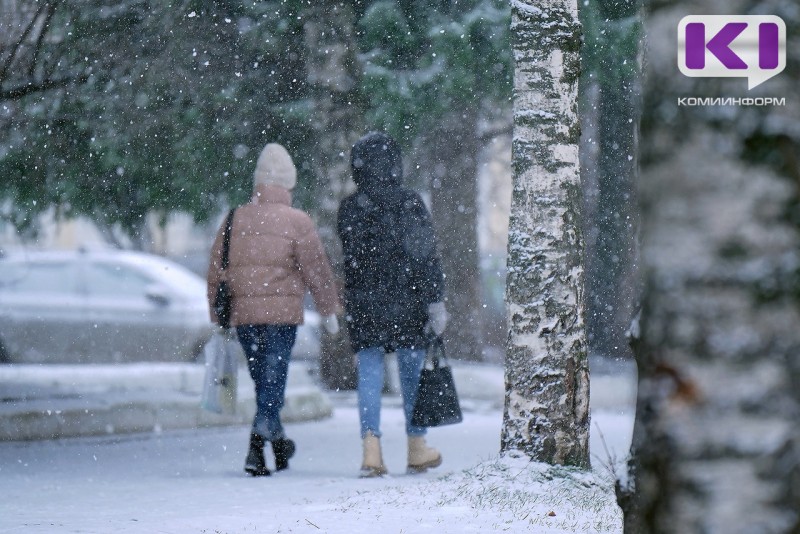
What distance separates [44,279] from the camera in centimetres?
1557

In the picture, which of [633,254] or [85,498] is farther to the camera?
[633,254]

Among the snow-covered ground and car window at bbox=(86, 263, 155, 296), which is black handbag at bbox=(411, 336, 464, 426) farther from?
car window at bbox=(86, 263, 155, 296)

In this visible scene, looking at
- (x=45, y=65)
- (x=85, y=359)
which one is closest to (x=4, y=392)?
(x=45, y=65)

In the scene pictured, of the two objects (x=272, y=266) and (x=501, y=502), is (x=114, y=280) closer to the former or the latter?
(x=272, y=266)

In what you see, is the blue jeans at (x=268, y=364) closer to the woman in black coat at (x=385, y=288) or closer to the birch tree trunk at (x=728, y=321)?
the woman in black coat at (x=385, y=288)

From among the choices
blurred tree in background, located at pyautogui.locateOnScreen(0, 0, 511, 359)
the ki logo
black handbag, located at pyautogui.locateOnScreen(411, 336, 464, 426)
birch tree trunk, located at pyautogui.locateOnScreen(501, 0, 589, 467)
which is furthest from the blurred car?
the ki logo

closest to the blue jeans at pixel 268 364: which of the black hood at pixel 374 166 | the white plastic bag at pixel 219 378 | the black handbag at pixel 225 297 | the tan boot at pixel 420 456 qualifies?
the black handbag at pixel 225 297

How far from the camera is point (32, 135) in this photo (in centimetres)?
1048

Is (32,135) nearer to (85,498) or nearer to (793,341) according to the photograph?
(85,498)

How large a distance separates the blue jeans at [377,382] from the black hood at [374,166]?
101cm

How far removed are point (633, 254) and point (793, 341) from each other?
40.6ft

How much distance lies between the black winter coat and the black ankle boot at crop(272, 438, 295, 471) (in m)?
0.89

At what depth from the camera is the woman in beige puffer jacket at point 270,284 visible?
7.74m

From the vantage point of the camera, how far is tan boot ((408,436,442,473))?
7.60 meters
